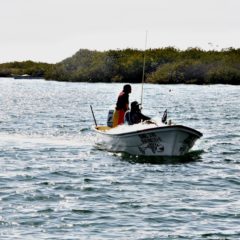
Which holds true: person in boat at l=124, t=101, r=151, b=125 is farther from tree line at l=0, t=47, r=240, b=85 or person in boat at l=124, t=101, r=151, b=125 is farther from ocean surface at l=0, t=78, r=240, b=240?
tree line at l=0, t=47, r=240, b=85

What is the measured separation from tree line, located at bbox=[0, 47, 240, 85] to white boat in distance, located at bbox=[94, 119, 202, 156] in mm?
88923

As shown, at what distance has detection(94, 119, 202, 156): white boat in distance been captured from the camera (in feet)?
73.7

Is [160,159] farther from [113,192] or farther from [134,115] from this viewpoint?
[113,192]

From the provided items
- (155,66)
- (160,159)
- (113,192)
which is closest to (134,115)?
(160,159)

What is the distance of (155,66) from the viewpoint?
429ft

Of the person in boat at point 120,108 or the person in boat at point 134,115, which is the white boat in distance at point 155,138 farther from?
the person in boat at point 120,108

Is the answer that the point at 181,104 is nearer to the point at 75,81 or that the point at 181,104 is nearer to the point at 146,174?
the point at 146,174

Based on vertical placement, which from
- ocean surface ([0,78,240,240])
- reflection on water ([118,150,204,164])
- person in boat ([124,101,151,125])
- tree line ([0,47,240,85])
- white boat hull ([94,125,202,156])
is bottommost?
ocean surface ([0,78,240,240])

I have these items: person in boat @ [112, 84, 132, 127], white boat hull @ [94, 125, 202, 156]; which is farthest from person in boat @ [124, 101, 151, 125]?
person in boat @ [112, 84, 132, 127]

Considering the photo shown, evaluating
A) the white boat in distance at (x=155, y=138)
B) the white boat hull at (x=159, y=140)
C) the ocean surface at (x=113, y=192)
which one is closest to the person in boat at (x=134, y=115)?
the white boat in distance at (x=155, y=138)

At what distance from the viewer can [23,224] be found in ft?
45.9

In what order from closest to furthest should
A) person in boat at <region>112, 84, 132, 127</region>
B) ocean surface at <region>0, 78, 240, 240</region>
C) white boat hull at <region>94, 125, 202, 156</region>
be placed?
ocean surface at <region>0, 78, 240, 240</region> → white boat hull at <region>94, 125, 202, 156</region> → person in boat at <region>112, 84, 132, 127</region>

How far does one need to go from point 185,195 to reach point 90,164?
6.18 m

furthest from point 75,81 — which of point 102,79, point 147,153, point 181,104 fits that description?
point 147,153
